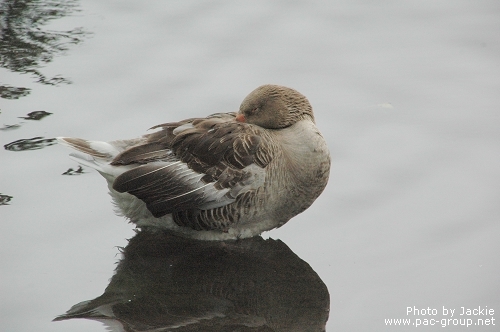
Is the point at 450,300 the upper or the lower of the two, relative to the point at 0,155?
lower

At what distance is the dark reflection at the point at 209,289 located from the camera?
19.6 ft

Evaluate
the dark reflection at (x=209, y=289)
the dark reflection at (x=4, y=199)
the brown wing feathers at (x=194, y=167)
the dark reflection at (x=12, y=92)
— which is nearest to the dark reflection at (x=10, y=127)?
the dark reflection at (x=12, y=92)

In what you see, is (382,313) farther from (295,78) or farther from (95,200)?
(295,78)

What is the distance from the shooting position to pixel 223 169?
686cm

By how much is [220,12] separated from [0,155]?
12.5ft

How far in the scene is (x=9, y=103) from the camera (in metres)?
8.65

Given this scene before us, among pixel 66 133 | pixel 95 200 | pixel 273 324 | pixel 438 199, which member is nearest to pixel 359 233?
pixel 438 199

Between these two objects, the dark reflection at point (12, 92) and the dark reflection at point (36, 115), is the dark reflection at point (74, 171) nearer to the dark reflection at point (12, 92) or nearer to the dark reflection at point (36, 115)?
the dark reflection at point (36, 115)

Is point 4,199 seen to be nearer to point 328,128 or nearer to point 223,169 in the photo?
point 223,169

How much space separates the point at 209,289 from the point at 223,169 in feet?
3.39

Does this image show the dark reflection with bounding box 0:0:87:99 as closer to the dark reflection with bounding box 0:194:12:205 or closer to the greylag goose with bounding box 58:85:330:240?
the dark reflection with bounding box 0:194:12:205

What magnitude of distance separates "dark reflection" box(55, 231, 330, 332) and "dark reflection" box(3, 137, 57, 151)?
1.61m

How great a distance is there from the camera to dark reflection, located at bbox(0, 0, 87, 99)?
9234 mm

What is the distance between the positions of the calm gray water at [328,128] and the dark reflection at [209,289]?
0.14m
